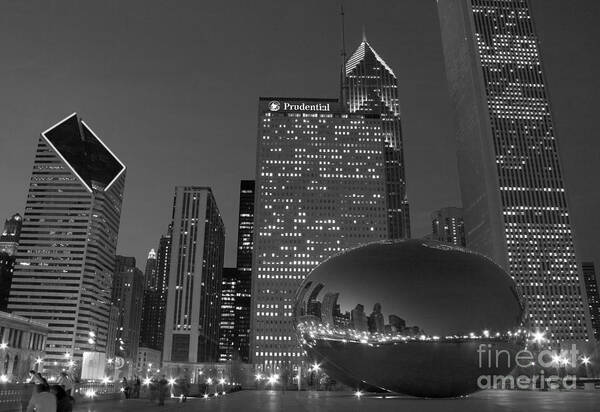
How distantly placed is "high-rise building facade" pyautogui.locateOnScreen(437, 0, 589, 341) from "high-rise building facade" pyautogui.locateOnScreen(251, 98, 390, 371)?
123 feet

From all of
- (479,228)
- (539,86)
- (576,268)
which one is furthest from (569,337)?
(539,86)

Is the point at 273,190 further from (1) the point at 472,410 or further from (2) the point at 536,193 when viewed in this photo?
(1) the point at 472,410

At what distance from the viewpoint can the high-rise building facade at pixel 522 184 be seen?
575 feet

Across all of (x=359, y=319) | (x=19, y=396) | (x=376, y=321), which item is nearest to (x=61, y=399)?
(x=359, y=319)

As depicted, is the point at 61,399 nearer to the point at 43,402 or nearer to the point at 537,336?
the point at 43,402

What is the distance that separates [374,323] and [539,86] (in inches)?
7845

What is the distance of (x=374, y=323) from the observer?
72.6 ft

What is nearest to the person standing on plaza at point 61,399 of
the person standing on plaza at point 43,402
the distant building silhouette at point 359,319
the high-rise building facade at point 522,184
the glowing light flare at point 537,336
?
the person standing on plaza at point 43,402

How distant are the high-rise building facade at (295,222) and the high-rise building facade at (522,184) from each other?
37.6m

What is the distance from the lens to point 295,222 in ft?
625

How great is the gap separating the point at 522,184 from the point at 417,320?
178 meters

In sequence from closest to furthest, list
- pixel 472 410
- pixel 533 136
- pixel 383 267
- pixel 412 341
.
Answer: pixel 472 410 < pixel 412 341 < pixel 383 267 < pixel 533 136

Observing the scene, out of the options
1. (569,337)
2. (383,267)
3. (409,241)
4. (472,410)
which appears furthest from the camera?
(569,337)

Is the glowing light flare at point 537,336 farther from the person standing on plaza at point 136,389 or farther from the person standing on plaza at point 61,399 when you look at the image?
the person standing on plaza at point 136,389
